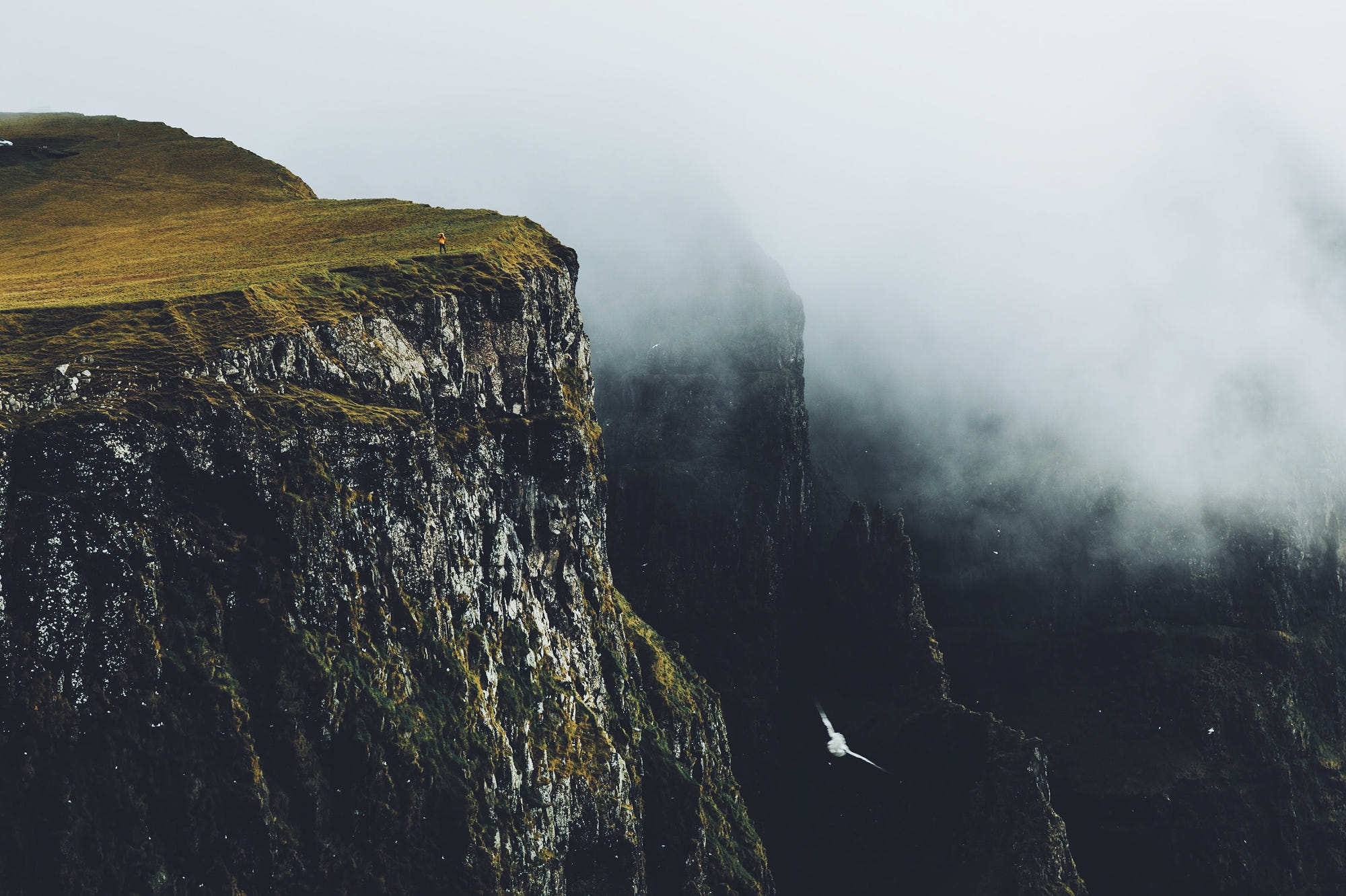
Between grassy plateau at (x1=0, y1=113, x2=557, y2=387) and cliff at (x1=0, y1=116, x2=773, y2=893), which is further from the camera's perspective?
grassy plateau at (x1=0, y1=113, x2=557, y2=387)

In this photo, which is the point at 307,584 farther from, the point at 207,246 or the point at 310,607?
the point at 207,246

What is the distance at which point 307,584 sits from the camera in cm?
11712

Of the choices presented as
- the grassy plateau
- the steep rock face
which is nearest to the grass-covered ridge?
the grassy plateau

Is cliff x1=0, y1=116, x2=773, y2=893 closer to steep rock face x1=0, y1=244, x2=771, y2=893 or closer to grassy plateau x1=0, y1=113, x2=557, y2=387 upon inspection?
steep rock face x1=0, y1=244, x2=771, y2=893

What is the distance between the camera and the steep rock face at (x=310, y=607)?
322ft

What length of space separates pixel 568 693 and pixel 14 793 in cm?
7138

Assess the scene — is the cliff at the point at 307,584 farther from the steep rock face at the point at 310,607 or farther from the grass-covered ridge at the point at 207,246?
the grass-covered ridge at the point at 207,246

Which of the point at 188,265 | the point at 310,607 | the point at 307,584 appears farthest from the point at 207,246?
the point at 310,607

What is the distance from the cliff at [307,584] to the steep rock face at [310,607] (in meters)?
0.28

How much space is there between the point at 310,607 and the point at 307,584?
2449mm

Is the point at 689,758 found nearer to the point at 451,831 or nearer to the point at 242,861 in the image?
the point at 451,831

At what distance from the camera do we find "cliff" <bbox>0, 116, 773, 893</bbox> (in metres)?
98.8

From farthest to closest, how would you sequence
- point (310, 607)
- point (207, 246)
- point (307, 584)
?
point (207, 246) < point (307, 584) < point (310, 607)

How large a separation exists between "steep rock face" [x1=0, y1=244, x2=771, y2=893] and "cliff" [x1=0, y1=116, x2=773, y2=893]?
0.28m
